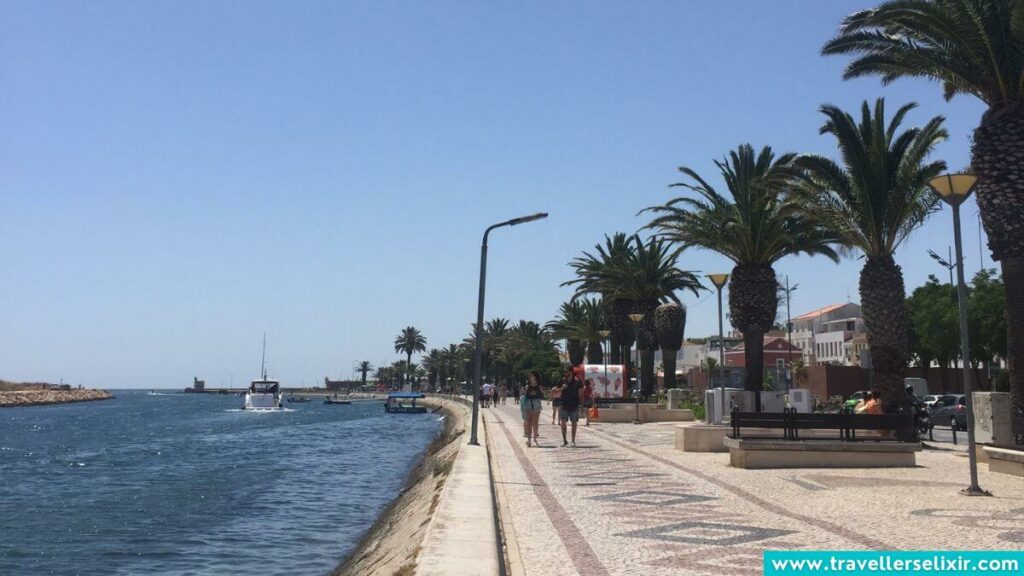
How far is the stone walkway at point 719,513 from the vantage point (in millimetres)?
7355

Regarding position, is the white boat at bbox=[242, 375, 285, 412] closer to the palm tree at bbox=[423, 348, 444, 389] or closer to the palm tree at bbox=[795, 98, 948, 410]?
the palm tree at bbox=[423, 348, 444, 389]

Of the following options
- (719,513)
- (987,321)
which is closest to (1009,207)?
(719,513)

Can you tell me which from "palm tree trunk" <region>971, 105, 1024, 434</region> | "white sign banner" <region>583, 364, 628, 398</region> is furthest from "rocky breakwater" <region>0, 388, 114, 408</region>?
"palm tree trunk" <region>971, 105, 1024, 434</region>

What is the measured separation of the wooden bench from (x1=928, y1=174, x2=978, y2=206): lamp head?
13.6 feet

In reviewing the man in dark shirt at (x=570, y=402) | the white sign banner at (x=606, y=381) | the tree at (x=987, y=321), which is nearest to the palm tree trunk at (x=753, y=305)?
the man in dark shirt at (x=570, y=402)

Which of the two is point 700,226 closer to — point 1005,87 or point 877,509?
point 1005,87

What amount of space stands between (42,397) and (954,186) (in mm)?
165986

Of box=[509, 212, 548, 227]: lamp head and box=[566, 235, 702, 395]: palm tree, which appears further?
box=[566, 235, 702, 395]: palm tree

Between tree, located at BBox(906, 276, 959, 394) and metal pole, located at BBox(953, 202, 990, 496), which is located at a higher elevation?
tree, located at BBox(906, 276, 959, 394)

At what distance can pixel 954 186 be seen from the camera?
40.2 feet

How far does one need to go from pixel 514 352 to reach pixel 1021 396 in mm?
82006

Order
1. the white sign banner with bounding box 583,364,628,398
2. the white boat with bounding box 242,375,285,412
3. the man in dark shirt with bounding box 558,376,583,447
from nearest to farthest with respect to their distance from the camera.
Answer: the man in dark shirt with bounding box 558,376,583,447 < the white sign banner with bounding box 583,364,628,398 < the white boat with bounding box 242,375,285,412

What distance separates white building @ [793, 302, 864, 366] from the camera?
85738mm

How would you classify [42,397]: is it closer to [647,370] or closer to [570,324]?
[570,324]
